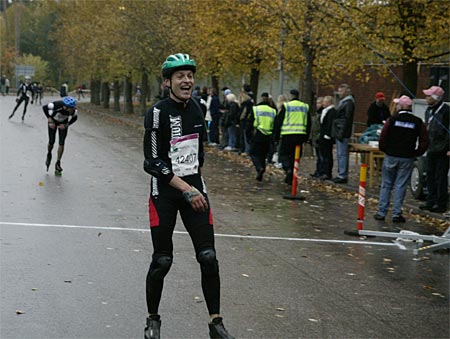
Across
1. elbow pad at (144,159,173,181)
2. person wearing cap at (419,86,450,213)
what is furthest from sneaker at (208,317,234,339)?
person wearing cap at (419,86,450,213)

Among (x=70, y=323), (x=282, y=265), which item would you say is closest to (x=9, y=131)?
(x=282, y=265)

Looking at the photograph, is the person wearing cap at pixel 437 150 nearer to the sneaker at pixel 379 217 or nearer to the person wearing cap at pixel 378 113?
the sneaker at pixel 379 217

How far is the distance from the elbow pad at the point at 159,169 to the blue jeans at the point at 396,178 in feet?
26.9

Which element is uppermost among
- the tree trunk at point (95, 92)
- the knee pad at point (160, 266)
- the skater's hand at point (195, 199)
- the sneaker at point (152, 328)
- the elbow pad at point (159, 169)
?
the elbow pad at point (159, 169)

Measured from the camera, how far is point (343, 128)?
63.1ft

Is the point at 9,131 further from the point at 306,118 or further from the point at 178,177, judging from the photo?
the point at 178,177

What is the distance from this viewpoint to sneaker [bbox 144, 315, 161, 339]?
20.4 ft

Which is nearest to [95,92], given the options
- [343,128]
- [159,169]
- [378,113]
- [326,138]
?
[378,113]

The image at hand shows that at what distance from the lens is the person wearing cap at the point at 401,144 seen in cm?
1380

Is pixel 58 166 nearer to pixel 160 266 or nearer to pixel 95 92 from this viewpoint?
pixel 160 266

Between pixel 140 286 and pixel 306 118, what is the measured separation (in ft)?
37.2

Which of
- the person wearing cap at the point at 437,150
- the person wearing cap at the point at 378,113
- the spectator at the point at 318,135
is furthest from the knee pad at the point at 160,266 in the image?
the person wearing cap at the point at 378,113

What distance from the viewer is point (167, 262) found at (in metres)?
6.34

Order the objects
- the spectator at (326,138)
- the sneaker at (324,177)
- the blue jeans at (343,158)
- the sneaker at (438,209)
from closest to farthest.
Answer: the sneaker at (438,209) → the blue jeans at (343,158) → the spectator at (326,138) → the sneaker at (324,177)
